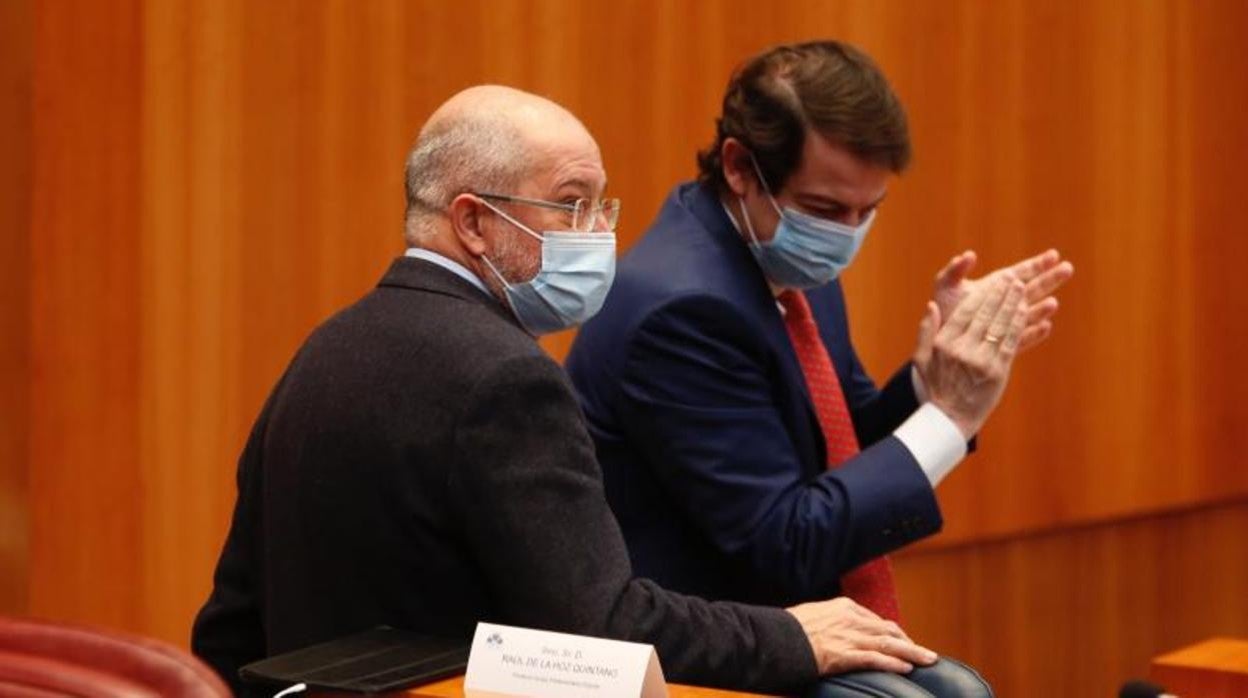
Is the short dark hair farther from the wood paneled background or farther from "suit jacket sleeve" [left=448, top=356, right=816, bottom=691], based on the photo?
"suit jacket sleeve" [left=448, top=356, right=816, bottom=691]

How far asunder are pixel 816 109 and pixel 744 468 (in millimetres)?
476

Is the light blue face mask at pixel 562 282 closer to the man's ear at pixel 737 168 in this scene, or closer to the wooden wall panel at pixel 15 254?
the man's ear at pixel 737 168

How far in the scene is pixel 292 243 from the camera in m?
2.96

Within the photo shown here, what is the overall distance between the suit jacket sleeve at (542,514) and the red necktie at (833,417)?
0.73 m

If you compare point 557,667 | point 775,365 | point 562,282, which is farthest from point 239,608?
point 775,365

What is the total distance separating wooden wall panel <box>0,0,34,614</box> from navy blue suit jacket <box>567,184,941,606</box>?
2.44ft

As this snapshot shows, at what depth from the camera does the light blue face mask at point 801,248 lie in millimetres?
2572

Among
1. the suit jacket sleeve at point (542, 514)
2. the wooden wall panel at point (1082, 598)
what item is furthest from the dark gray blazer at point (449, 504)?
the wooden wall panel at point (1082, 598)

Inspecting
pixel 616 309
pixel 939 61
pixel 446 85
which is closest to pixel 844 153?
pixel 616 309

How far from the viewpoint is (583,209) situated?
2.15m

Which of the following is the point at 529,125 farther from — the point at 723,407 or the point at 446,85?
the point at 446,85

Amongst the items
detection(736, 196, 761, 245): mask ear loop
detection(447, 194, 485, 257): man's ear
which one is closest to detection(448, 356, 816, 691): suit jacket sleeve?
detection(447, 194, 485, 257): man's ear

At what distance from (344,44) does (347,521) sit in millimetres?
1281

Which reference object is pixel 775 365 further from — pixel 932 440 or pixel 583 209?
pixel 583 209
